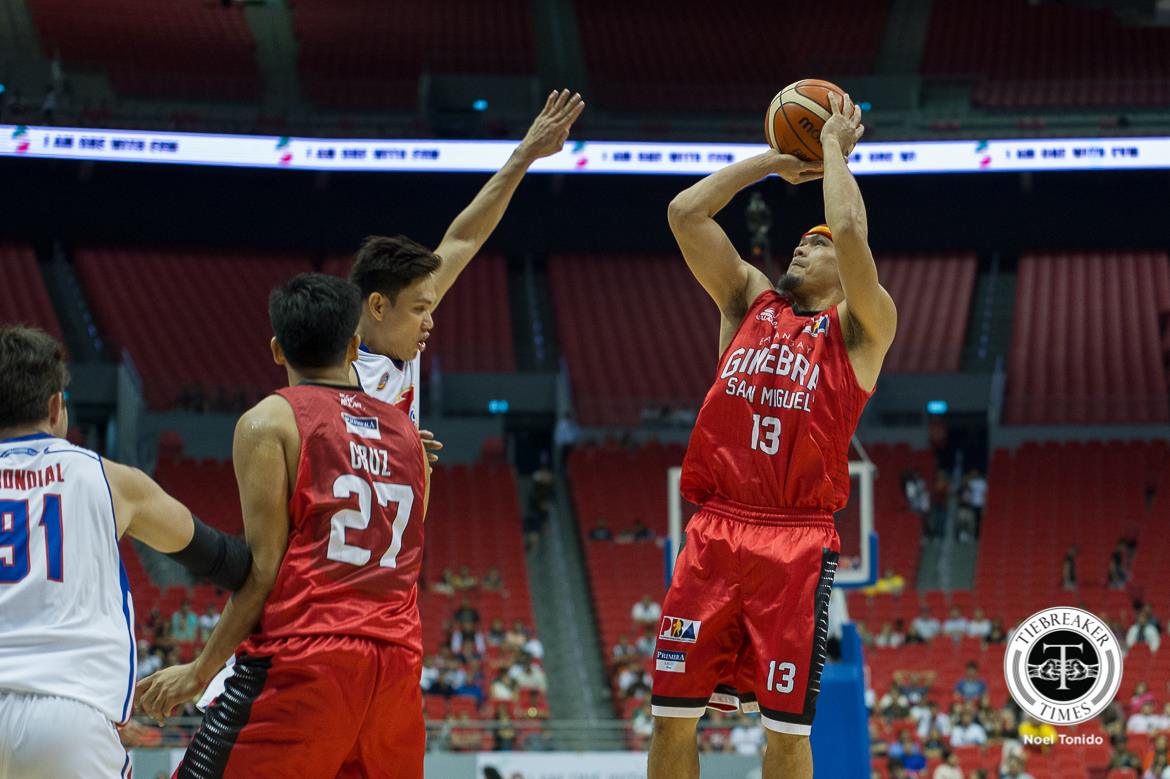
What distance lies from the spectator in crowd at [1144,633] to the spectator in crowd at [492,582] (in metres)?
8.35

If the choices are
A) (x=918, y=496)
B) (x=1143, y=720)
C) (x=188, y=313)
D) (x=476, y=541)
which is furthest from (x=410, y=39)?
(x=1143, y=720)

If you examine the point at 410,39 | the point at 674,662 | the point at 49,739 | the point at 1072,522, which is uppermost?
the point at 410,39

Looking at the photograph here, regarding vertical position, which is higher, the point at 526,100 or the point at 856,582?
the point at 526,100

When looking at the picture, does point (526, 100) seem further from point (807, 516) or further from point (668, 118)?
point (807, 516)

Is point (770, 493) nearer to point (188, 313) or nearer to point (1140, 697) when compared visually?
point (1140, 697)

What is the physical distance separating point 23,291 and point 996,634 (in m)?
16.8

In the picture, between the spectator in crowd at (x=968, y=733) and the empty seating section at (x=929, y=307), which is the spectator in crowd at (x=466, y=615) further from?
the empty seating section at (x=929, y=307)

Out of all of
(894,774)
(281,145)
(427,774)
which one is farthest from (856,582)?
(281,145)

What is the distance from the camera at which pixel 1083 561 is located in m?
19.6

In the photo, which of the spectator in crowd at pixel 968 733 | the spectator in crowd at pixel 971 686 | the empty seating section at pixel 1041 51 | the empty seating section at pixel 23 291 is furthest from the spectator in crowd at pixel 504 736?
the empty seating section at pixel 1041 51

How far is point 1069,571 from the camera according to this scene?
63.5ft


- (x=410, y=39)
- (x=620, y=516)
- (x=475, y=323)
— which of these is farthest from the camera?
(x=410, y=39)

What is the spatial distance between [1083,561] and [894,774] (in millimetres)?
7363

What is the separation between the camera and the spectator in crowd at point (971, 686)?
15883 mm
